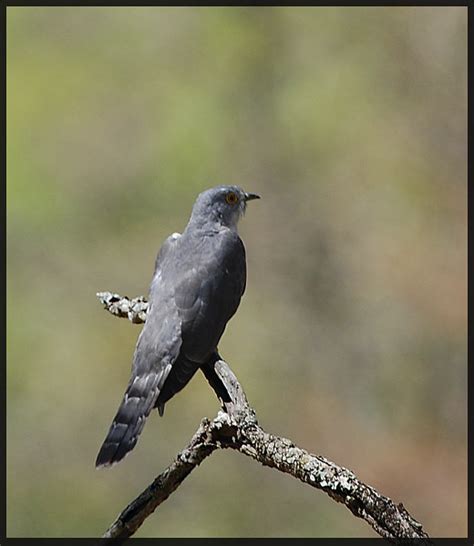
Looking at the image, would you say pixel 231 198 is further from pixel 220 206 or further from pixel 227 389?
pixel 227 389

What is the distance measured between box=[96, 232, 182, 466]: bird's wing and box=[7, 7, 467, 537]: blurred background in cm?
491

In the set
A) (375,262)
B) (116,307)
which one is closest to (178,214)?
(375,262)

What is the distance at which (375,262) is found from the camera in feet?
36.9

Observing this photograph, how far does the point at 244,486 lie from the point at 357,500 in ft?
22.1

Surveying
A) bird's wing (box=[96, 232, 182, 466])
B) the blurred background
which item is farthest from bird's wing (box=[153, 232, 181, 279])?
the blurred background

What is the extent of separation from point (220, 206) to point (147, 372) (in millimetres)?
1203

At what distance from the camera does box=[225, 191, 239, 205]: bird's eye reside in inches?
222

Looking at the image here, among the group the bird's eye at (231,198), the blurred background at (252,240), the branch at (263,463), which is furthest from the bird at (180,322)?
the blurred background at (252,240)

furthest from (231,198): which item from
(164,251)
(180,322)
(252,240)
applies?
(252,240)

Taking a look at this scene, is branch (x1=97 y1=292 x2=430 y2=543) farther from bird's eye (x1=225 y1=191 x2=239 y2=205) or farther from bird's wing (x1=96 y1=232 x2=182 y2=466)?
bird's eye (x1=225 y1=191 x2=239 y2=205)

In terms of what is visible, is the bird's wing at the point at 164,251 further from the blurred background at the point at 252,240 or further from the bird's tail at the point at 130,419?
the blurred background at the point at 252,240

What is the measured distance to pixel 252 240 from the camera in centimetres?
1126

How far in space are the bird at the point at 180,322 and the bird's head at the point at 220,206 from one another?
0.21ft

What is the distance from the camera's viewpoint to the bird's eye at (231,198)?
18.5 feet
